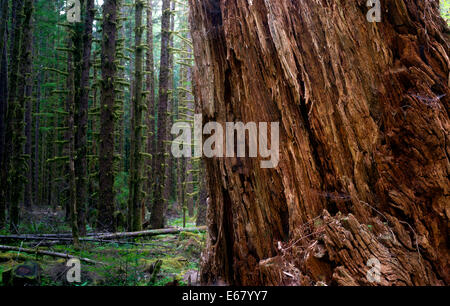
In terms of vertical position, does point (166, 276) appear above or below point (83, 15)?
below

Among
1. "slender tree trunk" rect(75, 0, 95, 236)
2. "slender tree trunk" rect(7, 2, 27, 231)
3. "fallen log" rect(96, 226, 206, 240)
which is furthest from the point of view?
"slender tree trunk" rect(7, 2, 27, 231)

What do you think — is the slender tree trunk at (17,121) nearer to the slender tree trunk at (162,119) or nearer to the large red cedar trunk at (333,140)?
the slender tree trunk at (162,119)

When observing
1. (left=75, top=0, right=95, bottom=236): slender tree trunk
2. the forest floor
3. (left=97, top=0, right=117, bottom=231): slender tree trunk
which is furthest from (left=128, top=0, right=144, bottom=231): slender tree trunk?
(left=75, top=0, right=95, bottom=236): slender tree trunk

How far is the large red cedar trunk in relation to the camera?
335 centimetres

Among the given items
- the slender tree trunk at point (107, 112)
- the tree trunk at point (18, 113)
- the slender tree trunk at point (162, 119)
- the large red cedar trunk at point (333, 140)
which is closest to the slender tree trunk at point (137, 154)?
the slender tree trunk at point (107, 112)

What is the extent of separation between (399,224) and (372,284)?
782 mm

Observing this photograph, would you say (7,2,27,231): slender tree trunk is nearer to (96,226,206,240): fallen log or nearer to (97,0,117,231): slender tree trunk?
(97,0,117,231): slender tree trunk

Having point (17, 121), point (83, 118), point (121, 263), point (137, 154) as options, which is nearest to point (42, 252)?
point (121, 263)

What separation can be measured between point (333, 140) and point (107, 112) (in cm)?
874

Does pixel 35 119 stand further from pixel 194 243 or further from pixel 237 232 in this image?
pixel 237 232

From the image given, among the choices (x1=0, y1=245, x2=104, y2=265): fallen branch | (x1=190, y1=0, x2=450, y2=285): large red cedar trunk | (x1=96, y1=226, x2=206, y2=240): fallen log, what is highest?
(x1=190, y1=0, x2=450, y2=285): large red cedar trunk

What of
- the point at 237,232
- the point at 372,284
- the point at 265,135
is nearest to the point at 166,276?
the point at 237,232

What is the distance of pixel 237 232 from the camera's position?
13.4 ft

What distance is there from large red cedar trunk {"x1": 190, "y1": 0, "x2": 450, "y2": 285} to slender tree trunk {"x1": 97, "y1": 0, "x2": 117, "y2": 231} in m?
7.28
